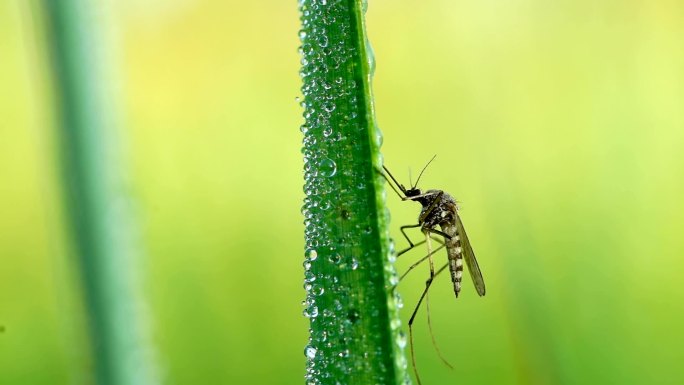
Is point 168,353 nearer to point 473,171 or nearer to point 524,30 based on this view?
point 473,171

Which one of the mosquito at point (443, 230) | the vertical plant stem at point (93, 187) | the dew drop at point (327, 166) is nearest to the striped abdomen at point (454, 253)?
the mosquito at point (443, 230)

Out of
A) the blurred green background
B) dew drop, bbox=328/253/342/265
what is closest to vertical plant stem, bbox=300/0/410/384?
dew drop, bbox=328/253/342/265

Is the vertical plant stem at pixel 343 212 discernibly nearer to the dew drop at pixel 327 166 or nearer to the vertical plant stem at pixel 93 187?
the dew drop at pixel 327 166

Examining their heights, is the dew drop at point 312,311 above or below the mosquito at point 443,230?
below

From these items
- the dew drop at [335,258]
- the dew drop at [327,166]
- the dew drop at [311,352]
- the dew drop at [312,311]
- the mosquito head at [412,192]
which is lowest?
the dew drop at [311,352]

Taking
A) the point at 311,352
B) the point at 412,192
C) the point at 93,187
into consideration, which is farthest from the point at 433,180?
the point at 311,352

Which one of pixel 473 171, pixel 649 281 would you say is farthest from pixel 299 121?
pixel 649 281
